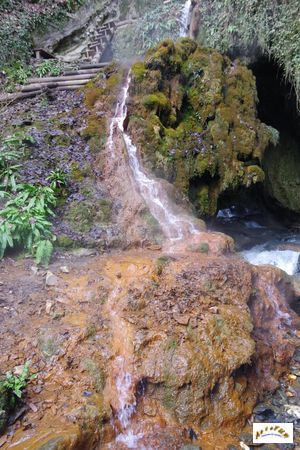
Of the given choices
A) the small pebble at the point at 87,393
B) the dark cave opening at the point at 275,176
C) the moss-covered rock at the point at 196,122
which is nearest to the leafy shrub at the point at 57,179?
the moss-covered rock at the point at 196,122

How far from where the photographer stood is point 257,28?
10.9m

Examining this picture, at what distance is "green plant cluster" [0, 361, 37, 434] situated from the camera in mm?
3949

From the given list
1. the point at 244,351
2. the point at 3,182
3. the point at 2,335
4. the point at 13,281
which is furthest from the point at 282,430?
the point at 3,182

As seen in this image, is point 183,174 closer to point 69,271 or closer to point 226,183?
point 226,183

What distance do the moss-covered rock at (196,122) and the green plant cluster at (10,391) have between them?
5348mm

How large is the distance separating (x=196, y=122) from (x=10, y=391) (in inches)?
293

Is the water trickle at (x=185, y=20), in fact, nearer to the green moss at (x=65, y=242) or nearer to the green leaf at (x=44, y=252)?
the green moss at (x=65, y=242)

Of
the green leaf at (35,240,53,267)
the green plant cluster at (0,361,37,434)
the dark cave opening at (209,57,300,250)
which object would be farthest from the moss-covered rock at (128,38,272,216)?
the green plant cluster at (0,361,37,434)

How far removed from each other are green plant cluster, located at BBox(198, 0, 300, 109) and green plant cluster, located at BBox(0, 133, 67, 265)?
6915mm

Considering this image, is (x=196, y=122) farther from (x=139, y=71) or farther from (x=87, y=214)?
(x=87, y=214)

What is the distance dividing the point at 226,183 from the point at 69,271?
15.2 ft

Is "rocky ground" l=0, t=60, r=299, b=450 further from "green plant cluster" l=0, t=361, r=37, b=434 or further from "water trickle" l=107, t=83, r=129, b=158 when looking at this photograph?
"water trickle" l=107, t=83, r=129, b=158

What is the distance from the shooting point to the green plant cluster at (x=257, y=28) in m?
10.3

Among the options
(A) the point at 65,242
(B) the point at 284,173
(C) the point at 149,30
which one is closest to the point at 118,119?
(A) the point at 65,242
